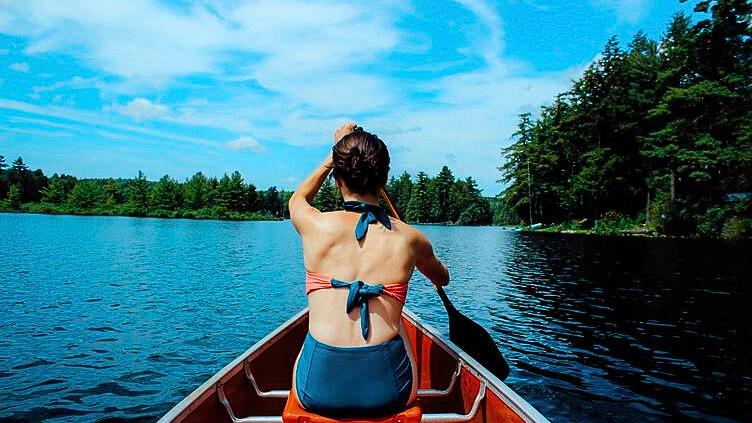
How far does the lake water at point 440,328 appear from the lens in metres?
6.82

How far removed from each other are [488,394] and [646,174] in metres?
54.5

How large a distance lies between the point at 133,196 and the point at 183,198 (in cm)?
1115

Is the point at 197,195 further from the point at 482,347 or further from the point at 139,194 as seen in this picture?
the point at 482,347

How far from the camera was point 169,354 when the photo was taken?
8.91m

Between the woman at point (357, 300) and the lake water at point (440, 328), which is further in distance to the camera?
the lake water at point (440, 328)

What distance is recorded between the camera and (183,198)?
117 meters

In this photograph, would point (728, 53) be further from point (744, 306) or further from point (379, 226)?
point (379, 226)

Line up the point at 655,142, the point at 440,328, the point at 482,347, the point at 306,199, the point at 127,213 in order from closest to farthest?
1. the point at 306,199
2. the point at 482,347
3. the point at 440,328
4. the point at 655,142
5. the point at 127,213

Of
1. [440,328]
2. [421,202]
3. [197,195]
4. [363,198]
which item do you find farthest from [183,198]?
[363,198]

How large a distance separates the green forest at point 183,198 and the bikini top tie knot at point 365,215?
102 meters

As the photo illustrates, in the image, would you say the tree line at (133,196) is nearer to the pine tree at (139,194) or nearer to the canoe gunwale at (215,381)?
the pine tree at (139,194)

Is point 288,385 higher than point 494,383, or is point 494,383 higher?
point 494,383

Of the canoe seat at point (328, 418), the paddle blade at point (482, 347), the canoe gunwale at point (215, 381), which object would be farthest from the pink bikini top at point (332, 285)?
the paddle blade at point (482, 347)

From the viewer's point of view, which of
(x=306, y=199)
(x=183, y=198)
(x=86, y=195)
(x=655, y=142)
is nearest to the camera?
(x=306, y=199)
